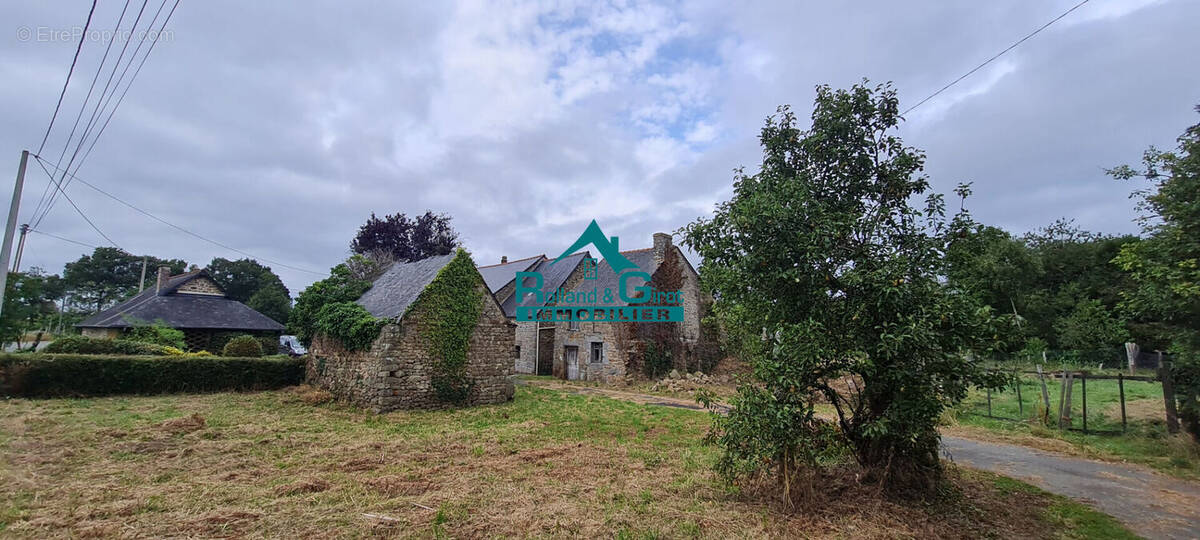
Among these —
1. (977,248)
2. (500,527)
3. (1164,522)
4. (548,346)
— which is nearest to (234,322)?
(548,346)

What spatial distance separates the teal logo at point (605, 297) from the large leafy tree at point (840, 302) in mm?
13841

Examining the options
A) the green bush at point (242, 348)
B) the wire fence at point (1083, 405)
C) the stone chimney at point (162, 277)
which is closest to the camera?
the wire fence at point (1083, 405)

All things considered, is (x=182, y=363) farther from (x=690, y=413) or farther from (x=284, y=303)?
(x=284, y=303)

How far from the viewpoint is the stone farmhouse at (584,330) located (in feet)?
66.2

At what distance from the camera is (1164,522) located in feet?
17.4

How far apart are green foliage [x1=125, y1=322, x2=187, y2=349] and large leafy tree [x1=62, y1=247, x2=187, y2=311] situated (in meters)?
35.8

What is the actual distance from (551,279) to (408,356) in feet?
41.9

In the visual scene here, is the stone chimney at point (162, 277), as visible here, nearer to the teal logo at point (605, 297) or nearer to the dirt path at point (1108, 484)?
the teal logo at point (605, 297)

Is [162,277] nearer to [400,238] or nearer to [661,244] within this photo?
[400,238]

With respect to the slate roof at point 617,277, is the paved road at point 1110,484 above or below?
below

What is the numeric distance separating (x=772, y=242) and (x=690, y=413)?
8555 millimetres

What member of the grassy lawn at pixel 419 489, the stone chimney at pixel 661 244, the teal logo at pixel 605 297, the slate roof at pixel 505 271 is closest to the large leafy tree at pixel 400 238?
the slate roof at pixel 505 271

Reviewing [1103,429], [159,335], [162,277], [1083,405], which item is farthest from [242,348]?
[1103,429]

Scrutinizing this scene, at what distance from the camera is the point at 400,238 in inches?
1282
